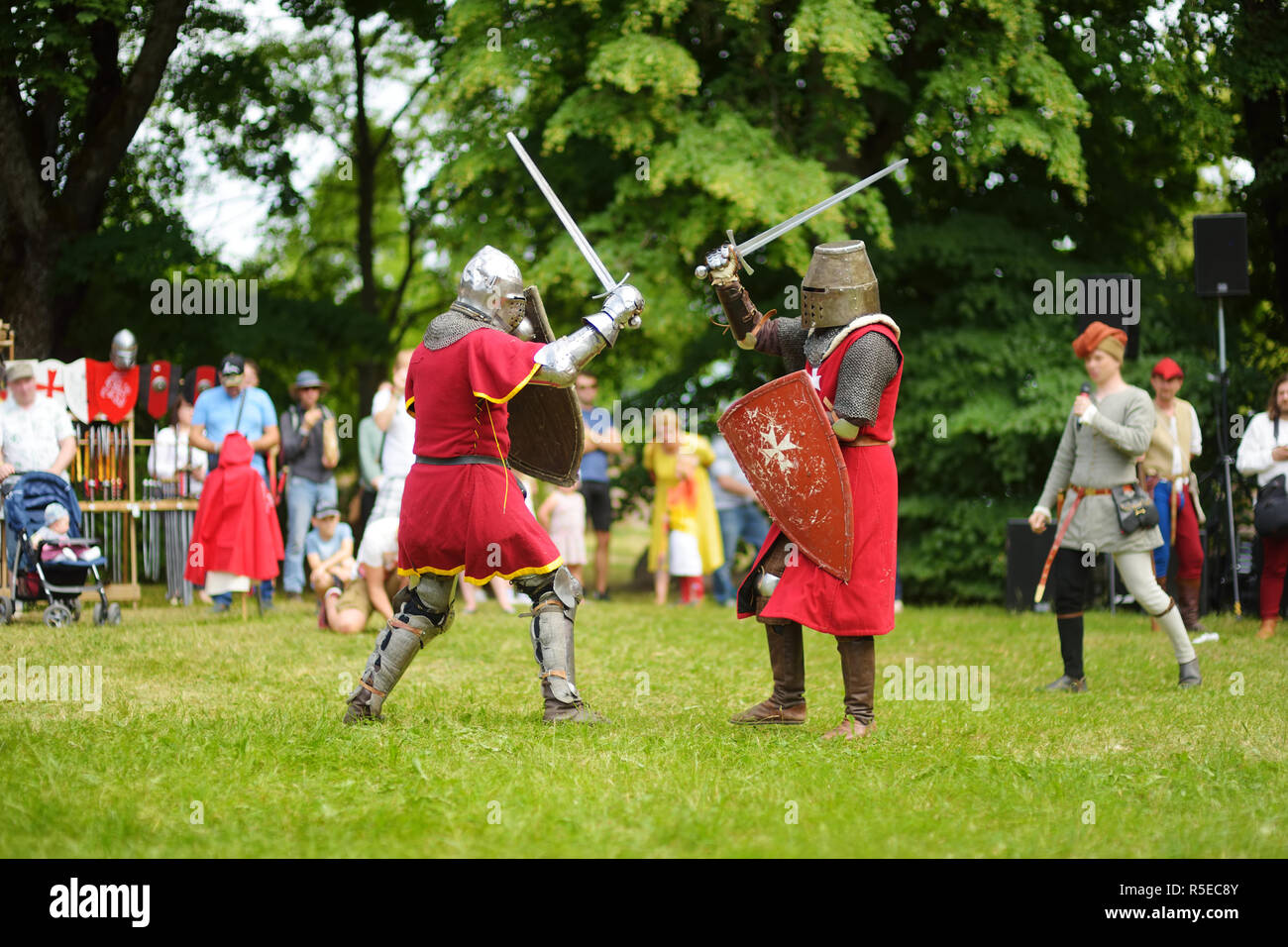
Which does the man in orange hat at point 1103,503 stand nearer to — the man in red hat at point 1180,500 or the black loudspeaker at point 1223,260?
the man in red hat at point 1180,500

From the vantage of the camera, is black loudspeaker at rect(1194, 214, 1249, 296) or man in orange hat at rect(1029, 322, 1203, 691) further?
black loudspeaker at rect(1194, 214, 1249, 296)

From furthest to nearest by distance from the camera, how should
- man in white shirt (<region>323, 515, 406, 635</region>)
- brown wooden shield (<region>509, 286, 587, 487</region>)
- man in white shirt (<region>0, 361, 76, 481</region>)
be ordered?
man in white shirt (<region>0, 361, 76, 481</region>) → man in white shirt (<region>323, 515, 406, 635</region>) → brown wooden shield (<region>509, 286, 587, 487</region>)

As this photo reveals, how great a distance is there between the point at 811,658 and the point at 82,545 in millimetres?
4967

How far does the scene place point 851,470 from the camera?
5430 mm

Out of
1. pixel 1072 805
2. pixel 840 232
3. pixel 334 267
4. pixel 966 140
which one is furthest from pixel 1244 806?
pixel 334 267

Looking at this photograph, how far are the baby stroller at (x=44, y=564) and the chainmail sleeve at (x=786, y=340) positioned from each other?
551 centimetres

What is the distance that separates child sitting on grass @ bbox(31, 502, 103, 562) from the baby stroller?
0.08 ft

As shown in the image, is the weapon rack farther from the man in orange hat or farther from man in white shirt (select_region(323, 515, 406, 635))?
the man in orange hat

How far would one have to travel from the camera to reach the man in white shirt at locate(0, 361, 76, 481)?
946 cm

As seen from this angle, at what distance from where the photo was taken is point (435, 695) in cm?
651

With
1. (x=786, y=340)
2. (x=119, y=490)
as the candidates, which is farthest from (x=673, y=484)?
(x=786, y=340)

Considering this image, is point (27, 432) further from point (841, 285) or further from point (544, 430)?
point (841, 285)

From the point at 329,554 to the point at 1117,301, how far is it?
6.65 m

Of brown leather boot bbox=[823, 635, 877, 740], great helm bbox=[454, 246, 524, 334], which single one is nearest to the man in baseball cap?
great helm bbox=[454, 246, 524, 334]
